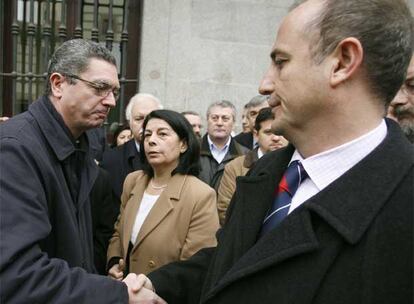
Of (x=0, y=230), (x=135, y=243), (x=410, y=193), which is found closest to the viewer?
(x=410, y=193)

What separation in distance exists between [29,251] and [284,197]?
2.93 feet

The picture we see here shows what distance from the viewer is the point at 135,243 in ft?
9.75

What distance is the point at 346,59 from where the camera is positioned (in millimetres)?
1339

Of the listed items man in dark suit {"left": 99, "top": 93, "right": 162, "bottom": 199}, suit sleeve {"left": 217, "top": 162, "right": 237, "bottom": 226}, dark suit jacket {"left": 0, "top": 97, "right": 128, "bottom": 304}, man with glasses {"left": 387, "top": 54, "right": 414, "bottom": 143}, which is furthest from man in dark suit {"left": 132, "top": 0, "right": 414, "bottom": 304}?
man in dark suit {"left": 99, "top": 93, "right": 162, "bottom": 199}

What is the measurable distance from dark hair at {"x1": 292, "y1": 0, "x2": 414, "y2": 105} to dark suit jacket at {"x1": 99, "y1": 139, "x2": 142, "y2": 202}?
9.93 feet

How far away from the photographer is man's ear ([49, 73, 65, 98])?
2.27 meters

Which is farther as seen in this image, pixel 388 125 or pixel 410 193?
pixel 388 125

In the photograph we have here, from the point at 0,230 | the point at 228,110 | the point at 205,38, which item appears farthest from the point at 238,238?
the point at 205,38

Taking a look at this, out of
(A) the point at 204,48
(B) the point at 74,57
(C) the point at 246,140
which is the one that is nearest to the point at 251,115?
(C) the point at 246,140

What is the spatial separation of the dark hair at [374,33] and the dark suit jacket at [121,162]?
303cm

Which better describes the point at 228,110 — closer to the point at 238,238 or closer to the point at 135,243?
the point at 135,243

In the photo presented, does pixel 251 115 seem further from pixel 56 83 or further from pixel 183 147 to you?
pixel 56 83

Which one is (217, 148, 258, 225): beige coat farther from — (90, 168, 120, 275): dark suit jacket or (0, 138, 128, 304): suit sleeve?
(0, 138, 128, 304): suit sleeve

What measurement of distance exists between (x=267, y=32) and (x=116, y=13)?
74.8 inches
